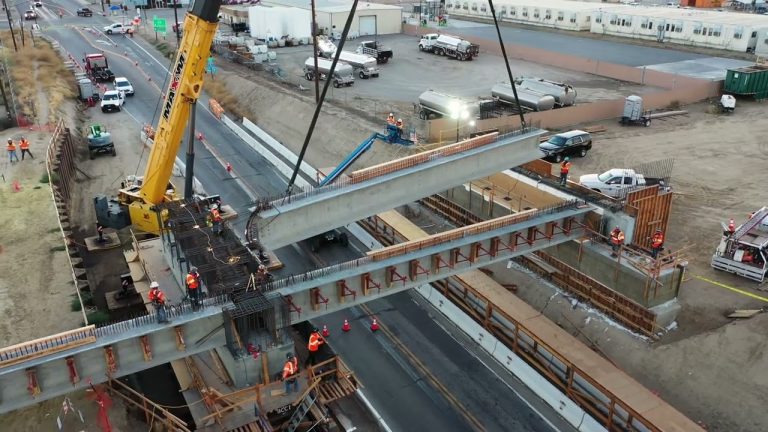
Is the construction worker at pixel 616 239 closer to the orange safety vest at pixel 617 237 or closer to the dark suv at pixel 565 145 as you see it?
the orange safety vest at pixel 617 237

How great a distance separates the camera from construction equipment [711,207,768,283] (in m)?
25.7

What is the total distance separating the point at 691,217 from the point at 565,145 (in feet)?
32.8

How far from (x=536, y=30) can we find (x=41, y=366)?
3393 inches

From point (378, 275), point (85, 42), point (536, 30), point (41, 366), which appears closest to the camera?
point (41, 366)

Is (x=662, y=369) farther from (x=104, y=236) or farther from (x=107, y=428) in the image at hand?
(x=104, y=236)

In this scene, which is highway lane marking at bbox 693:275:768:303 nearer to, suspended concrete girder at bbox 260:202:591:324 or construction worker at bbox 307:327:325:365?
suspended concrete girder at bbox 260:202:591:324

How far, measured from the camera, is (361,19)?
3310 inches

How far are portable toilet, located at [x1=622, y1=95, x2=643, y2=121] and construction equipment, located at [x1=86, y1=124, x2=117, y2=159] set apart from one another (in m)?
39.1

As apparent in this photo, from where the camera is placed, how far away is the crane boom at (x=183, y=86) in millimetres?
22859

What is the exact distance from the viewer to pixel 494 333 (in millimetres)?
23406

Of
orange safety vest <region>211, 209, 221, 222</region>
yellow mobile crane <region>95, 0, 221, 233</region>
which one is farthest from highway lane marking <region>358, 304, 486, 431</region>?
yellow mobile crane <region>95, 0, 221, 233</region>

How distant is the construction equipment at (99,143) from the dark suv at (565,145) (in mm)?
29930

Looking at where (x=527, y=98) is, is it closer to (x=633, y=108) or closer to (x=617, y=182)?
(x=633, y=108)

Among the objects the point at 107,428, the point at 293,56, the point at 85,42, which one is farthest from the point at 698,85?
the point at 85,42
